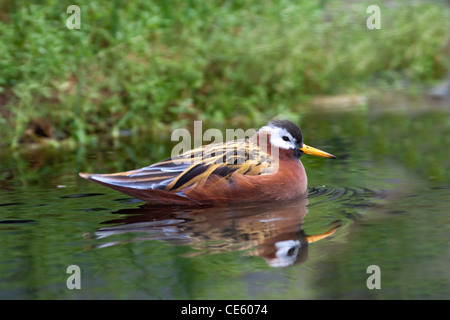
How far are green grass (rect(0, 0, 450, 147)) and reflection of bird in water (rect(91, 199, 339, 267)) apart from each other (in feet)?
16.4

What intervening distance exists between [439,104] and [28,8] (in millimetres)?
9015

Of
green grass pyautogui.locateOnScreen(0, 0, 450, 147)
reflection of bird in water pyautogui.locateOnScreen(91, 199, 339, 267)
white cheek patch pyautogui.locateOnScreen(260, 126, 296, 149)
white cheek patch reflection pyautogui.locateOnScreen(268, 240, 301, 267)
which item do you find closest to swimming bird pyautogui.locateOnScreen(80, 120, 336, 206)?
reflection of bird in water pyautogui.locateOnScreen(91, 199, 339, 267)

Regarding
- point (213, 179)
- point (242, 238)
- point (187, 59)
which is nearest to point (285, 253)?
point (242, 238)

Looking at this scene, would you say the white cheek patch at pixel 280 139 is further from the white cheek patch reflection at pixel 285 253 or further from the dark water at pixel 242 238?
the white cheek patch reflection at pixel 285 253

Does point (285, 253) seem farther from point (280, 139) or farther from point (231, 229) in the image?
point (280, 139)

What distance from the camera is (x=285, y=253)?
19.4 feet

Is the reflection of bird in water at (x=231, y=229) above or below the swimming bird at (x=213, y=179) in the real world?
below

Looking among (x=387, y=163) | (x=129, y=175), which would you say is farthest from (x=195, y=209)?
(x=387, y=163)

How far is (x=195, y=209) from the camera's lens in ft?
24.5

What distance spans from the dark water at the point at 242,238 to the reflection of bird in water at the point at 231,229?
1 centimetres

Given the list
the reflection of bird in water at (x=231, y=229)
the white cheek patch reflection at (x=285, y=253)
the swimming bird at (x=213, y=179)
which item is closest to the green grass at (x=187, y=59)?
the swimming bird at (x=213, y=179)

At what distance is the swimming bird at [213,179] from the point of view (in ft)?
24.6

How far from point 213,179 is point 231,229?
96 centimetres

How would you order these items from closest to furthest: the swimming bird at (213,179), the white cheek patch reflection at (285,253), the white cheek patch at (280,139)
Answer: the white cheek patch reflection at (285,253), the swimming bird at (213,179), the white cheek patch at (280,139)
